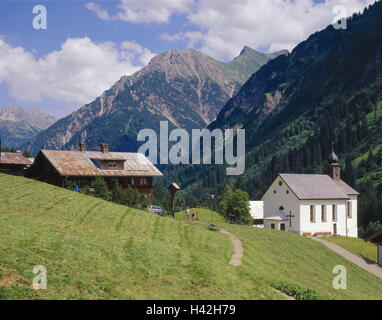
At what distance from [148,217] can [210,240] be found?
8.20 meters

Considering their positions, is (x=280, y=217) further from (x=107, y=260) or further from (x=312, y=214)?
(x=107, y=260)

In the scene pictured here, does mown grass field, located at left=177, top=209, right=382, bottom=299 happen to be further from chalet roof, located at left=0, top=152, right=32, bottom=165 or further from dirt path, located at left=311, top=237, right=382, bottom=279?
chalet roof, located at left=0, top=152, right=32, bottom=165

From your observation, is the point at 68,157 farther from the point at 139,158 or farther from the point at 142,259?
the point at 142,259

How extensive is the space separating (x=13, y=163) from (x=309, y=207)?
186ft

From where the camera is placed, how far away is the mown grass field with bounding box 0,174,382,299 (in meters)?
18.2

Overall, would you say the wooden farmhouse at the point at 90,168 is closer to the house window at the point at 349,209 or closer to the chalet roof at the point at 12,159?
the chalet roof at the point at 12,159

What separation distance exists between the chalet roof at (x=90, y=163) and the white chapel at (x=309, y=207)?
24.1 m

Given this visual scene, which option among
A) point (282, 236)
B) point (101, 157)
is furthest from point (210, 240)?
point (101, 157)

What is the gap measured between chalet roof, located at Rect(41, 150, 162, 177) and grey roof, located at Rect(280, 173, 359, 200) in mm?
25942

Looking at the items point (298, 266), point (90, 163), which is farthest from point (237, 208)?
point (298, 266)

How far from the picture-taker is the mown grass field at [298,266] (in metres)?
29.0

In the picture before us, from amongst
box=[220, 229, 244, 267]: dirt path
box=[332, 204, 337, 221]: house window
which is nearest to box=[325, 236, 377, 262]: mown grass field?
box=[332, 204, 337, 221]: house window

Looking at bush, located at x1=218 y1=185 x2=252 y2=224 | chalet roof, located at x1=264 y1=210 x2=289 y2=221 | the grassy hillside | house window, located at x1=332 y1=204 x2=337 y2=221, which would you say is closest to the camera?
the grassy hillside

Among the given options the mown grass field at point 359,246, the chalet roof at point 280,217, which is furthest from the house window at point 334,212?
the chalet roof at point 280,217
